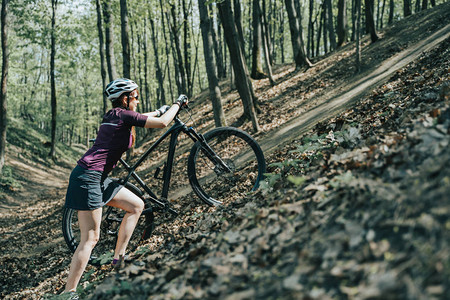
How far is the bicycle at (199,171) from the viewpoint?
463cm

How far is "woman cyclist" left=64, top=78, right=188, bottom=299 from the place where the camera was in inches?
140

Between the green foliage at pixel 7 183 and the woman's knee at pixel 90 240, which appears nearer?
the woman's knee at pixel 90 240

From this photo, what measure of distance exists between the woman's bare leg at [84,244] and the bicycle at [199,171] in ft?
2.50

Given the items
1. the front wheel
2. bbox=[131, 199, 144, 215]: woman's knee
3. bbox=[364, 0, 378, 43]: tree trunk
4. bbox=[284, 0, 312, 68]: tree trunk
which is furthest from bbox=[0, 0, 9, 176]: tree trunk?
bbox=[364, 0, 378, 43]: tree trunk

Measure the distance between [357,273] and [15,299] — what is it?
16.8 feet

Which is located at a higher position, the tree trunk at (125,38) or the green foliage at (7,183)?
the tree trunk at (125,38)

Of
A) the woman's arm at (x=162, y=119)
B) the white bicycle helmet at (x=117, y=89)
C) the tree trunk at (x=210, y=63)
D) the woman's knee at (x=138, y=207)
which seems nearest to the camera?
the woman's arm at (x=162, y=119)

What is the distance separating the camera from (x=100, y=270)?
427cm

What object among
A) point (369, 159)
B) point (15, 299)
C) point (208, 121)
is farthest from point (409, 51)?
point (15, 299)

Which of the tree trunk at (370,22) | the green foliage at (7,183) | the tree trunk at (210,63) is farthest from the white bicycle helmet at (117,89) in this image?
the green foliage at (7,183)

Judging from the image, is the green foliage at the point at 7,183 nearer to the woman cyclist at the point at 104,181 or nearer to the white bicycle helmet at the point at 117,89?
the woman cyclist at the point at 104,181

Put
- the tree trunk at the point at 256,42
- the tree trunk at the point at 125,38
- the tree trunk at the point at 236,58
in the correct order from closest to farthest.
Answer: the tree trunk at the point at 236,58 → the tree trunk at the point at 125,38 → the tree trunk at the point at 256,42

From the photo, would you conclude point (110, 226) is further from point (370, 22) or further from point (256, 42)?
point (370, 22)

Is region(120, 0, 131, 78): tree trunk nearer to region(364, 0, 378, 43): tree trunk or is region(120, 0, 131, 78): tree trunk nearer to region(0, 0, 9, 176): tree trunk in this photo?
region(0, 0, 9, 176): tree trunk
